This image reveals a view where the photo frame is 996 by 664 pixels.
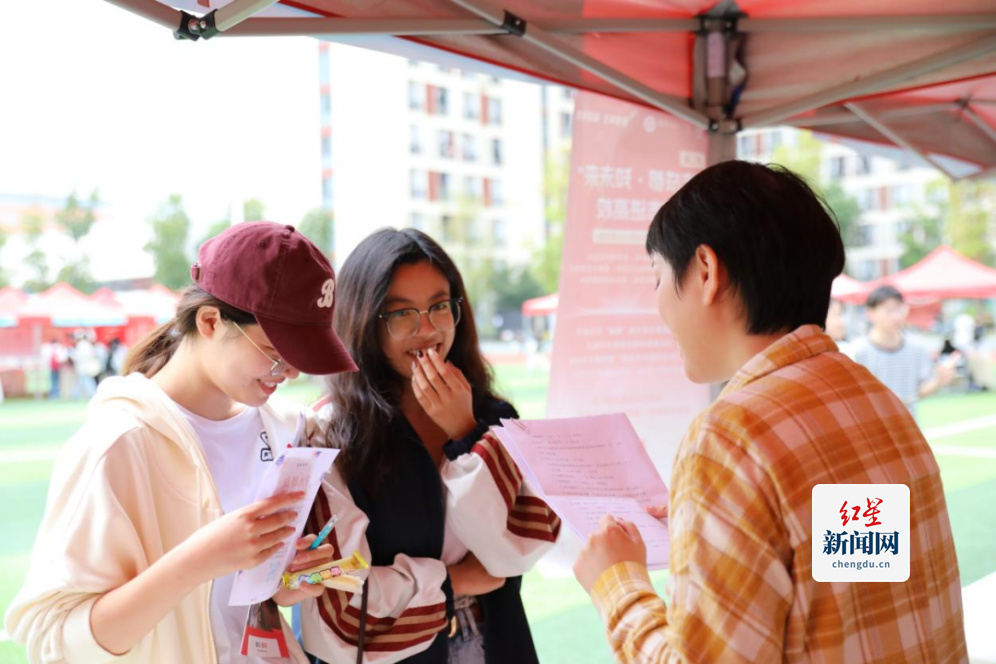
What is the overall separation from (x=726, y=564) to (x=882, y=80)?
2649 millimetres

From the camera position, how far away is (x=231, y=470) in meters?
1.70

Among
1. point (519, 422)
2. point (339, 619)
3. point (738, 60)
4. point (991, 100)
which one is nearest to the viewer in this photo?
point (519, 422)

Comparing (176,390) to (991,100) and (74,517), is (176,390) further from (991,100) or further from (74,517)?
(991,100)

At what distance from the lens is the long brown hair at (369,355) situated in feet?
5.81

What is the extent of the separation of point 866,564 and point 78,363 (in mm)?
21086

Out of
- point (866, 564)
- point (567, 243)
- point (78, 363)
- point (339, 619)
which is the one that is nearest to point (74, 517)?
point (339, 619)

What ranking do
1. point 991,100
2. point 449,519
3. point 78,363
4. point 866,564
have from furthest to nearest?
point 78,363, point 991,100, point 449,519, point 866,564

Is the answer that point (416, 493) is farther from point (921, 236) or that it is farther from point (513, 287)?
point (921, 236)

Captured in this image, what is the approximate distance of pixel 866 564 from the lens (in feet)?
3.34

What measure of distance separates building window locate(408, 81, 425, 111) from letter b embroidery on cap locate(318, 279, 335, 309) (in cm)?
3762

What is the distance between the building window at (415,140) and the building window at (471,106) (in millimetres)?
2956

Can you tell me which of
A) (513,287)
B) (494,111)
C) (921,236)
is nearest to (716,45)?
(513,287)

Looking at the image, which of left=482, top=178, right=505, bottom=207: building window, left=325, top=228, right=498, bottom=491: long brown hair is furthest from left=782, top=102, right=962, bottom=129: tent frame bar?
left=482, top=178, right=505, bottom=207: building window

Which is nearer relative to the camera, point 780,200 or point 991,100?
point 780,200
